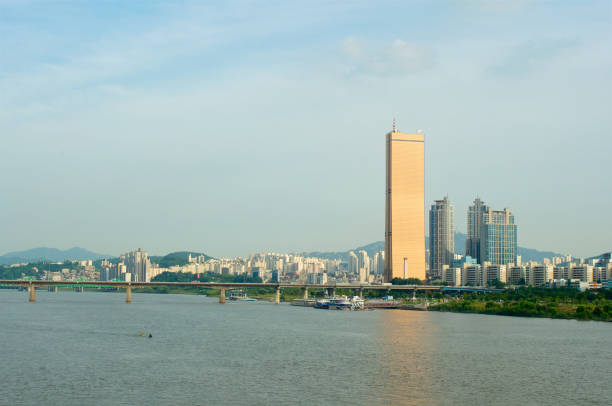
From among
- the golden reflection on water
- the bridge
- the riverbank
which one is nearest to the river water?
the golden reflection on water

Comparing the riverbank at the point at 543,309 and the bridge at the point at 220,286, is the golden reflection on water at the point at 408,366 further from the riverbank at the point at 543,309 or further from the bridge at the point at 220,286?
the bridge at the point at 220,286

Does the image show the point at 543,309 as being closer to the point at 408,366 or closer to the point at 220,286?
the point at 408,366

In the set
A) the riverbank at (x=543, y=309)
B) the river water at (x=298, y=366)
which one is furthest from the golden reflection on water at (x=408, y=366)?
the riverbank at (x=543, y=309)

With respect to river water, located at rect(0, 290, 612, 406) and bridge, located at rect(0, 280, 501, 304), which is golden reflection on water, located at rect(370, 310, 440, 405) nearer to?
river water, located at rect(0, 290, 612, 406)

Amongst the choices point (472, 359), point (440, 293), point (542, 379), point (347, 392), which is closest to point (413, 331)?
point (472, 359)

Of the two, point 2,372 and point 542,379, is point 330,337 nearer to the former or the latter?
point 542,379

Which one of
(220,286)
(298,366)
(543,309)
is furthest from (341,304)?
(298,366)
